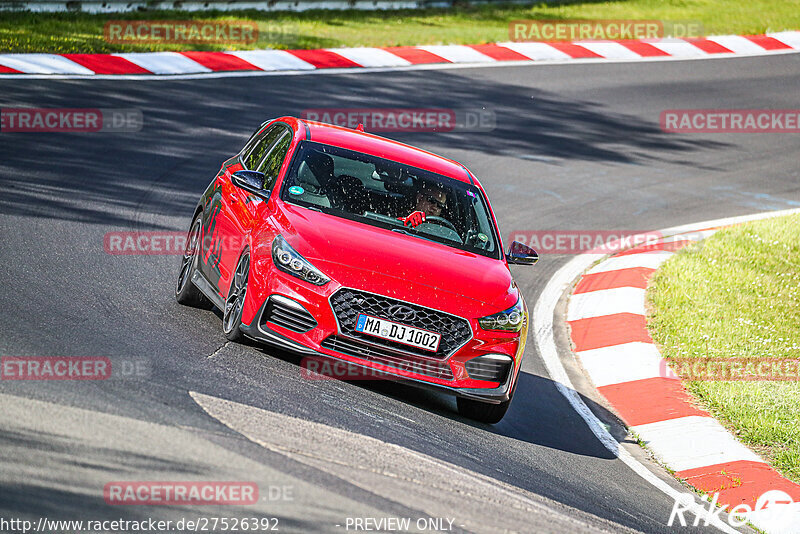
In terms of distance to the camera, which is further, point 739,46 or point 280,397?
point 739,46

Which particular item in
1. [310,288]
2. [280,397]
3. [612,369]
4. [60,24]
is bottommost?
[612,369]

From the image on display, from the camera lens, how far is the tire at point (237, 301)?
24.7 feet

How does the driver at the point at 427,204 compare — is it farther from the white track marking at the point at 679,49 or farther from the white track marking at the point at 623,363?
the white track marking at the point at 679,49

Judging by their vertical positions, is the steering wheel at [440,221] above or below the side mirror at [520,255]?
above

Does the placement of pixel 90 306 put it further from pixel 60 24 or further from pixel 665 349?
pixel 60 24

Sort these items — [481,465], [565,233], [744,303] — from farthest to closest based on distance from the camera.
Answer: [565,233], [744,303], [481,465]

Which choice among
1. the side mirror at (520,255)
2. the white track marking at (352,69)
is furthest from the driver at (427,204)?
the white track marking at (352,69)

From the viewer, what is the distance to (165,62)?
56.9 feet

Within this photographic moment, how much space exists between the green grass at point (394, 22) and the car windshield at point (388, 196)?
31.7 ft

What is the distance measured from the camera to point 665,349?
10539 millimetres

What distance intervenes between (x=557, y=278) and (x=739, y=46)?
13329 millimetres

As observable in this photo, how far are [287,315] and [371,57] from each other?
42.5ft

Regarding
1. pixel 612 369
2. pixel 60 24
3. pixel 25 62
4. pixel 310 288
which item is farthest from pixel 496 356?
pixel 60 24

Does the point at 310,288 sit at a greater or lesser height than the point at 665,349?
greater
